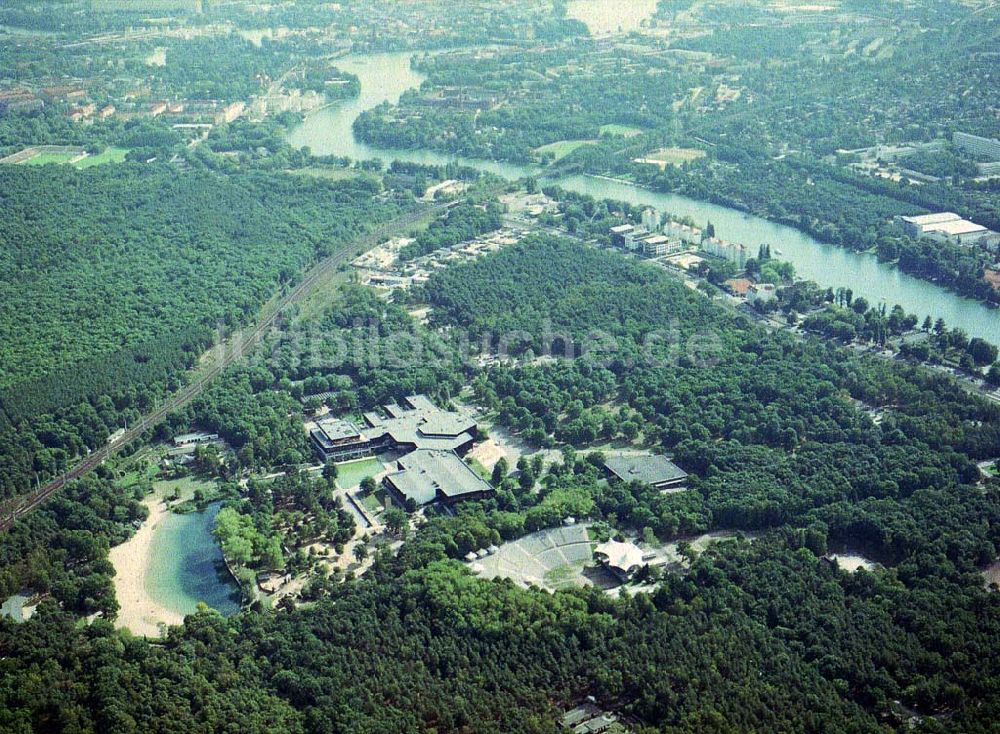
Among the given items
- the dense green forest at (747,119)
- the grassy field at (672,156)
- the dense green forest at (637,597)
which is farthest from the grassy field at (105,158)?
the dense green forest at (637,597)

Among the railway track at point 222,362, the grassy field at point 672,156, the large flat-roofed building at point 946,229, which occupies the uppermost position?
the large flat-roofed building at point 946,229

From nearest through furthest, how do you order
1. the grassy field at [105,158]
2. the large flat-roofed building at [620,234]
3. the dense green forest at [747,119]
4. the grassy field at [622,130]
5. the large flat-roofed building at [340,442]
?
the large flat-roofed building at [340,442] < the large flat-roofed building at [620,234] < the dense green forest at [747,119] < the grassy field at [105,158] < the grassy field at [622,130]

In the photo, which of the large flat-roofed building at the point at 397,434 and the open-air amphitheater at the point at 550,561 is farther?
the large flat-roofed building at the point at 397,434

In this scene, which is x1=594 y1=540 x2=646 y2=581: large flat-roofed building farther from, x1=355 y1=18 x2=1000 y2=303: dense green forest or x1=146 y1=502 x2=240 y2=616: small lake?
x1=355 y1=18 x2=1000 y2=303: dense green forest

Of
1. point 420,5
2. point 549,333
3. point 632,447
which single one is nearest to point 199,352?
point 549,333

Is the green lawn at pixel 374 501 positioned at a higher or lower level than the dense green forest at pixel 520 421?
lower

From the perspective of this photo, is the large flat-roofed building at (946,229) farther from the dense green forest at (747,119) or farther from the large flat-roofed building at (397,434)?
the large flat-roofed building at (397,434)
